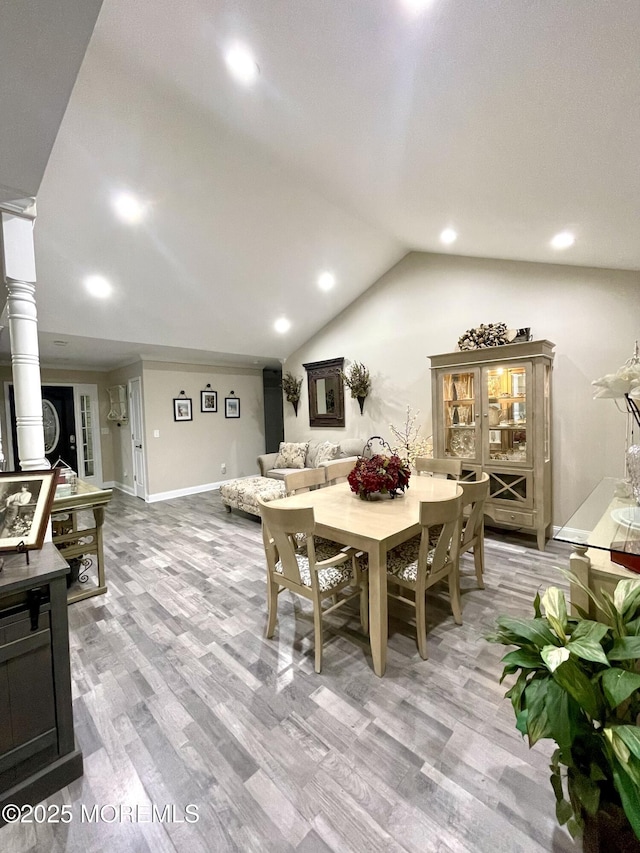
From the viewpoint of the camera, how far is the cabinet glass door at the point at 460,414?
12.9 ft

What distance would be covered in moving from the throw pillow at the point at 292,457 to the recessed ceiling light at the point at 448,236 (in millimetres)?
3432

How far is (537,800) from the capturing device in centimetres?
130

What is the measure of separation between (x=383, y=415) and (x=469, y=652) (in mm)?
3537

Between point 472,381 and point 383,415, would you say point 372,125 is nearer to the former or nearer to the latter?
point 472,381

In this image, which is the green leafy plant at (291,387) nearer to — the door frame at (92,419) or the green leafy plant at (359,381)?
the green leafy plant at (359,381)

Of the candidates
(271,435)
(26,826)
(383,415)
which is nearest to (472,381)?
(383,415)

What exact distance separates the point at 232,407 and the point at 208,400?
0.55m

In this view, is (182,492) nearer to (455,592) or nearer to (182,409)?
(182,409)

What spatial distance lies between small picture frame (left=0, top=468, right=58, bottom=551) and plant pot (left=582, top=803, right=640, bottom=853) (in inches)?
80.7

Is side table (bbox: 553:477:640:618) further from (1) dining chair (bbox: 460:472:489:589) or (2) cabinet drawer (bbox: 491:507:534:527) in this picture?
(2) cabinet drawer (bbox: 491:507:534:527)

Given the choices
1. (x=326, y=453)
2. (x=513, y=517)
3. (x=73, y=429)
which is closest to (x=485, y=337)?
(x=513, y=517)

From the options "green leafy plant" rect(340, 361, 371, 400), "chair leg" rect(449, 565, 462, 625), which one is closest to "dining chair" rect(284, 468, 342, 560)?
"chair leg" rect(449, 565, 462, 625)

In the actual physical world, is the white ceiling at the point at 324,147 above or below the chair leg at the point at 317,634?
above

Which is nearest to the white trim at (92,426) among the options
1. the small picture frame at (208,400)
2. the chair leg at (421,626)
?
the small picture frame at (208,400)
